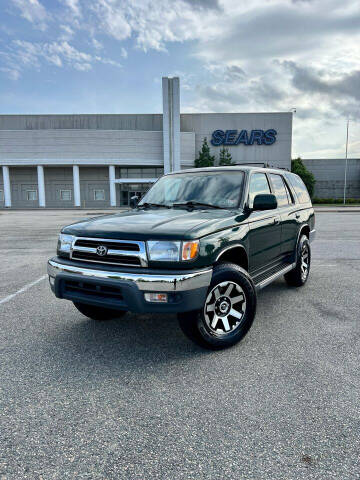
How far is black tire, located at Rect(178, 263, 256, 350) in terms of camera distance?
318cm

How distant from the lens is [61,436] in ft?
7.27

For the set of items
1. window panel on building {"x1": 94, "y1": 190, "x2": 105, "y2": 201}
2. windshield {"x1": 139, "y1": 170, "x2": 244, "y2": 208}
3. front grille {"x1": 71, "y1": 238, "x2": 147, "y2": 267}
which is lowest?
window panel on building {"x1": 94, "y1": 190, "x2": 105, "y2": 201}

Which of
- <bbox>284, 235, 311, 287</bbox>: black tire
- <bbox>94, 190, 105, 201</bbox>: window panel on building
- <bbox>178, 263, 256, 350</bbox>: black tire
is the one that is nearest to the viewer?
<bbox>178, 263, 256, 350</bbox>: black tire

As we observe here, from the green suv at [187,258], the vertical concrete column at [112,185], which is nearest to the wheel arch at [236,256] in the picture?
the green suv at [187,258]

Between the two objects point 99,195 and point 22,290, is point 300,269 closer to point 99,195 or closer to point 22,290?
point 22,290

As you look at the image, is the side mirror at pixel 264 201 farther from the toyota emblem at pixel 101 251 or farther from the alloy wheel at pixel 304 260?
the alloy wheel at pixel 304 260

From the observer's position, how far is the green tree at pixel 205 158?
51469 mm

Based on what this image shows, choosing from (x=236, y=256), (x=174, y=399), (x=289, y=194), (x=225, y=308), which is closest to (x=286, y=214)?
(x=289, y=194)

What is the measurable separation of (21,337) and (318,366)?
3.11 m

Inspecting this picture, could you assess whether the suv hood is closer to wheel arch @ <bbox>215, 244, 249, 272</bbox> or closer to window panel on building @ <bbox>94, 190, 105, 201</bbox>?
wheel arch @ <bbox>215, 244, 249, 272</bbox>

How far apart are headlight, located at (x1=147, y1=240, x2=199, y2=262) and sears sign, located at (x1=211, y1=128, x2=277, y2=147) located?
53199 millimetres

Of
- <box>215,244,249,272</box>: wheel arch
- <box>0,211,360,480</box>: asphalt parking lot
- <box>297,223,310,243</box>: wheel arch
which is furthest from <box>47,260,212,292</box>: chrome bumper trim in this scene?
<box>297,223,310,243</box>: wheel arch

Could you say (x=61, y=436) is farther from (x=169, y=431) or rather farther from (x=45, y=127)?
(x=45, y=127)

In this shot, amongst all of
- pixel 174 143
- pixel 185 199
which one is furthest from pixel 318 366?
pixel 174 143
